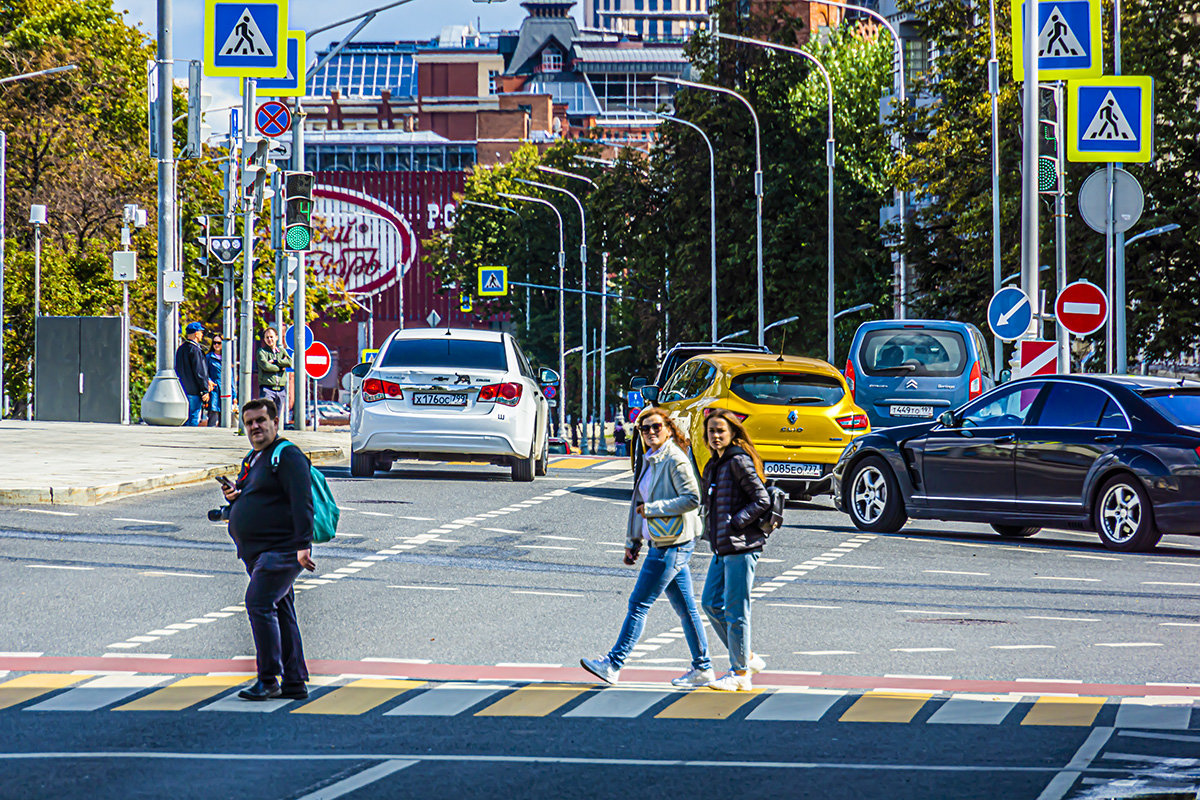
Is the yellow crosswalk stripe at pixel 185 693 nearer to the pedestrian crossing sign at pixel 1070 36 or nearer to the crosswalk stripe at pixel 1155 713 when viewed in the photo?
the crosswalk stripe at pixel 1155 713

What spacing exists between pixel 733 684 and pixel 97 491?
10788mm

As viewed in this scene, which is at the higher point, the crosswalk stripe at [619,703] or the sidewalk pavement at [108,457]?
the sidewalk pavement at [108,457]

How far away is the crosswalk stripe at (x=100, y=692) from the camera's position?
8.64m

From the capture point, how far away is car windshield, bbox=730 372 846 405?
2056 centimetres

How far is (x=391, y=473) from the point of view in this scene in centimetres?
2423

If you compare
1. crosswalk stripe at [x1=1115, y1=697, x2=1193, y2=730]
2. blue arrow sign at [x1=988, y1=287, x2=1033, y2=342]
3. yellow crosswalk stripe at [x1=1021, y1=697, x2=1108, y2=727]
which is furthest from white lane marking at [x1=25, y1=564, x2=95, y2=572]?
blue arrow sign at [x1=988, y1=287, x2=1033, y2=342]

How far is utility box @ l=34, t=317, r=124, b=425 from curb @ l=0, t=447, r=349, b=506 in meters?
14.5

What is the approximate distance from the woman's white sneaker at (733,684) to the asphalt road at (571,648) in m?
0.25

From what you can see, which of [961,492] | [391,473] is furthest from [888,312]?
[961,492]

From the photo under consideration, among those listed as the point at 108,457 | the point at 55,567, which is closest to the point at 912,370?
the point at 108,457

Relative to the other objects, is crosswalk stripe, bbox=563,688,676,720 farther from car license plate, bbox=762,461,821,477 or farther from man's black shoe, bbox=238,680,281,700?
car license plate, bbox=762,461,821,477

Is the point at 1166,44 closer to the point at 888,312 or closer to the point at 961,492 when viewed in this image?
the point at 961,492

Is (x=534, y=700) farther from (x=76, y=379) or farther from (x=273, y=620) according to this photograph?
(x=76, y=379)

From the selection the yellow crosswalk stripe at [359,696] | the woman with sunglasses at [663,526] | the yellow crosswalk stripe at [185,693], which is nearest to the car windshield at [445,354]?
the woman with sunglasses at [663,526]
